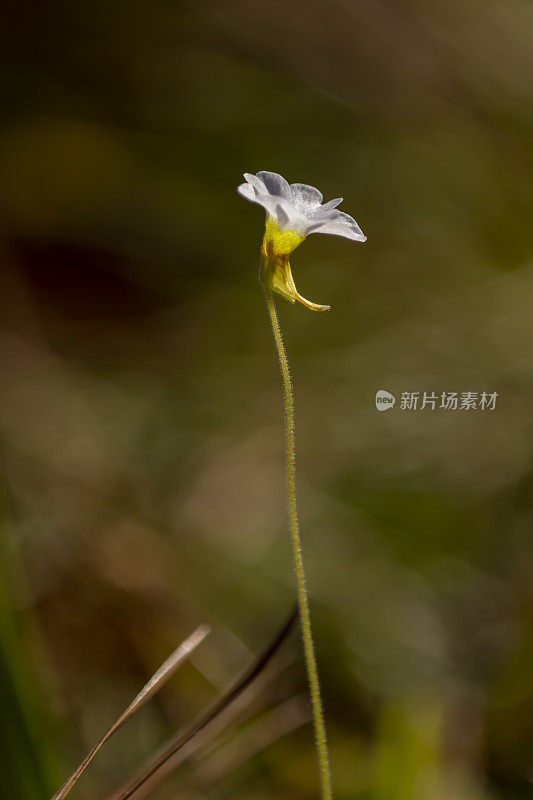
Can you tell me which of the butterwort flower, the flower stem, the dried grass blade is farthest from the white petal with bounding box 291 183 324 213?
the dried grass blade

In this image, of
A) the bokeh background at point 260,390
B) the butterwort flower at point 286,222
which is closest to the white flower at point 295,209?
the butterwort flower at point 286,222

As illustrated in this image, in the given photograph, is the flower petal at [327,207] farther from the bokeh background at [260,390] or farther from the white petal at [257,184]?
the bokeh background at [260,390]

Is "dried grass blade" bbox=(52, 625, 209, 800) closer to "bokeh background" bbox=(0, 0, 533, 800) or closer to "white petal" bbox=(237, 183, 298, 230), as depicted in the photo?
"bokeh background" bbox=(0, 0, 533, 800)

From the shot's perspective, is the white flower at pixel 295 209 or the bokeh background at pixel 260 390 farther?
the bokeh background at pixel 260 390

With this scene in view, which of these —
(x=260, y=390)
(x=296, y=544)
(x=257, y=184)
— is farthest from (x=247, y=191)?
(x=260, y=390)

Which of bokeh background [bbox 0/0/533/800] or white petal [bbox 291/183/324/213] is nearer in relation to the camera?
white petal [bbox 291/183/324/213]

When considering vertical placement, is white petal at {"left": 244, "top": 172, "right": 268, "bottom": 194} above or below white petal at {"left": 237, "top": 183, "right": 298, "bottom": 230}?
above

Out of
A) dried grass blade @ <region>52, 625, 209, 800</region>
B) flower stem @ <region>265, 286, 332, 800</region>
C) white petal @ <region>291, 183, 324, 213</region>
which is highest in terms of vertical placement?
white petal @ <region>291, 183, 324, 213</region>

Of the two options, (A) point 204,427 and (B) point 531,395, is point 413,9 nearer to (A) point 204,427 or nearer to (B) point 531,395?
(B) point 531,395
